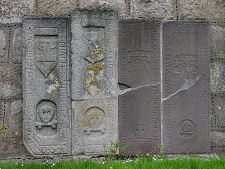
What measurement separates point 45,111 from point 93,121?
1.77 feet

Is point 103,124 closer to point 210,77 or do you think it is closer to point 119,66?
point 119,66

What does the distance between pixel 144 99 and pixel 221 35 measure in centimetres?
130

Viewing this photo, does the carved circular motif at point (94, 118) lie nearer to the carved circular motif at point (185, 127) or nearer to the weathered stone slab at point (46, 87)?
the weathered stone slab at point (46, 87)

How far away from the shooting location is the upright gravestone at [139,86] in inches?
121

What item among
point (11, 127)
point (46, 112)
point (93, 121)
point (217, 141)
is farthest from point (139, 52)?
point (11, 127)

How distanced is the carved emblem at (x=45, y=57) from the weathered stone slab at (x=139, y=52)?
2.49 feet

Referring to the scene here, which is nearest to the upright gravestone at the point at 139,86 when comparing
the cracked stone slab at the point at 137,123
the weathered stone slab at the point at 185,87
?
the cracked stone slab at the point at 137,123

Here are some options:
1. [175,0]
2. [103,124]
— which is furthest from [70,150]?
Result: [175,0]

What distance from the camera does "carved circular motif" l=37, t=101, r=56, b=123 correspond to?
2.98 meters

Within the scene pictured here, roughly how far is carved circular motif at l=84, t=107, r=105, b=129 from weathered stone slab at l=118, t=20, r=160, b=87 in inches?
15.9

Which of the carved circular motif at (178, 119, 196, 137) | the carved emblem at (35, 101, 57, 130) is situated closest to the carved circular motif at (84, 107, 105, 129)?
the carved emblem at (35, 101, 57, 130)

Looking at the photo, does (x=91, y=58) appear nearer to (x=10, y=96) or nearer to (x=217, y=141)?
(x=10, y=96)

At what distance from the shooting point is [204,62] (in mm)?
3156

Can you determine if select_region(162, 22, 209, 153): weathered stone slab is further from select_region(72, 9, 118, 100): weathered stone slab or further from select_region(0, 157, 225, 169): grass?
select_region(72, 9, 118, 100): weathered stone slab
